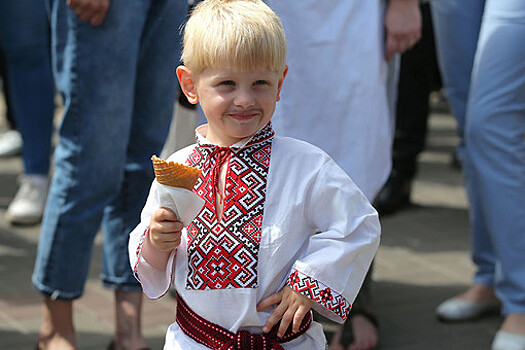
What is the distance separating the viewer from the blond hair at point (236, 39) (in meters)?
1.99

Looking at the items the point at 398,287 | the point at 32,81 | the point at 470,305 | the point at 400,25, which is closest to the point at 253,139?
the point at 400,25

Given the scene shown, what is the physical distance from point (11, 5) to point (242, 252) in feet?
9.68

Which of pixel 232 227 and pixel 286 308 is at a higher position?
pixel 232 227

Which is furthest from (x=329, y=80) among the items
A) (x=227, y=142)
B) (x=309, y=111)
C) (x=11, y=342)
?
(x=11, y=342)

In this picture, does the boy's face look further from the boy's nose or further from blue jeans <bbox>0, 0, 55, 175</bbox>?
blue jeans <bbox>0, 0, 55, 175</bbox>

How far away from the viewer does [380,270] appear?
14.1 ft

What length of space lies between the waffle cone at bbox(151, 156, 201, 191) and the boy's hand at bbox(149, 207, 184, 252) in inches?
3.3

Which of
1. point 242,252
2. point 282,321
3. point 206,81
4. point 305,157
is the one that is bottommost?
point 282,321

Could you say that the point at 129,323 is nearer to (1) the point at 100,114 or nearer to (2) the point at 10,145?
(1) the point at 100,114

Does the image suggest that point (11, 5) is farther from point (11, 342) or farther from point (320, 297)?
point (320, 297)

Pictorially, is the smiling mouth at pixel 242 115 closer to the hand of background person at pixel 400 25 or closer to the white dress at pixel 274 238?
the white dress at pixel 274 238

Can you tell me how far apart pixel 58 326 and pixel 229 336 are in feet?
3.54

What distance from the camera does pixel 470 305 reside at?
3.76 m

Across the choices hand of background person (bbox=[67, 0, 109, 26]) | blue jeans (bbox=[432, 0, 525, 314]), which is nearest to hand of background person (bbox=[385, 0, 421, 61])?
blue jeans (bbox=[432, 0, 525, 314])
